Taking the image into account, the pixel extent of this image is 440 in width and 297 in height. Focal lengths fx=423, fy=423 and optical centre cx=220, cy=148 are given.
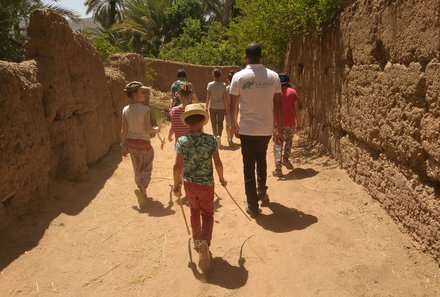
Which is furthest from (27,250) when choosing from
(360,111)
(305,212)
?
(360,111)

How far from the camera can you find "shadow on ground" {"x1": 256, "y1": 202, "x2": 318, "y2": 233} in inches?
177

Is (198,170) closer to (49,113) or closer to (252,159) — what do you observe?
(252,159)

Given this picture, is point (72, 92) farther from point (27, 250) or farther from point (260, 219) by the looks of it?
point (260, 219)

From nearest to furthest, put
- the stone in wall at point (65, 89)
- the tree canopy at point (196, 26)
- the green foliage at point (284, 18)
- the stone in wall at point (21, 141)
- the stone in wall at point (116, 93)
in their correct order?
the stone in wall at point (21, 141), the stone in wall at point (65, 89), the green foliage at point (284, 18), the tree canopy at point (196, 26), the stone in wall at point (116, 93)

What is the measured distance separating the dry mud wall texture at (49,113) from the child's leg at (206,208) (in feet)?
6.90

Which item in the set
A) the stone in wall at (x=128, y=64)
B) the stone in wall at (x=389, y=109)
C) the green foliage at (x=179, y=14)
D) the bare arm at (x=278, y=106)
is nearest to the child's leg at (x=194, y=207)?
the bare arm at (x=278, y=106)

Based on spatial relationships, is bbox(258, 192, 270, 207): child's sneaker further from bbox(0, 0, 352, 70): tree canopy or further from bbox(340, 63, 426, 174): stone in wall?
bbox(0, 0, 352, 70): tree canopy

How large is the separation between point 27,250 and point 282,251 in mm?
2550

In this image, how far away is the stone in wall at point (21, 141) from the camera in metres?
4.37

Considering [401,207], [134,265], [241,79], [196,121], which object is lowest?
[134,265]

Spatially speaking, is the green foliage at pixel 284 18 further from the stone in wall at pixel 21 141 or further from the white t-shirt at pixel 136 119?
the stone in wall at pixel 21 141

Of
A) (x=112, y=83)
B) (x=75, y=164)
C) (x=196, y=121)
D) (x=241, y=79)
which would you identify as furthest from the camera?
(x=112, y=83)

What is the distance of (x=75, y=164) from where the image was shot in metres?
5.93

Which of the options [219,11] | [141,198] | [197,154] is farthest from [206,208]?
[219,11]
